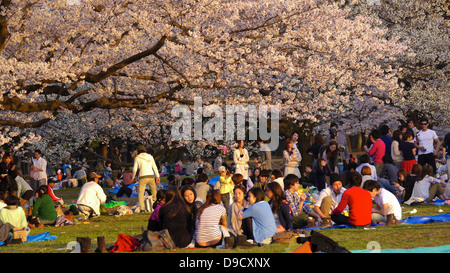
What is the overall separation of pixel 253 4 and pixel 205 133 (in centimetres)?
1611

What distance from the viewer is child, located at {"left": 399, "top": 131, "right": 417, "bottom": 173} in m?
17.1

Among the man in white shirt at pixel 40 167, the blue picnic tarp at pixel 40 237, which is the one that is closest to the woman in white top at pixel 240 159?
the blue picnic tarp at pixel 40 237

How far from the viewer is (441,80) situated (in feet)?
103

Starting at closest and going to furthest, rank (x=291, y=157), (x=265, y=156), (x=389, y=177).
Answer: (x=291, y=157)
(x=389, y=177)
(x=265, y=156)

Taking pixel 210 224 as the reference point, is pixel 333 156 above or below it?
above

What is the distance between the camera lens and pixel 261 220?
1046cm

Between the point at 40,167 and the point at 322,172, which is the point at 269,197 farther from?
the point at 40,167

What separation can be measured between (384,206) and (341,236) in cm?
191

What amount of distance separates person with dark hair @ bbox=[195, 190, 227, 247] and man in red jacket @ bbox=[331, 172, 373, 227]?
8.81ft

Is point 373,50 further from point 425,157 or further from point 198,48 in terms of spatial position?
point 198,48

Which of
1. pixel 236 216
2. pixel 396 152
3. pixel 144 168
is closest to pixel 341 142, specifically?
pixel 396 152

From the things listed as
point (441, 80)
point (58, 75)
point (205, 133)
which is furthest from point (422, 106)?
point (58, 75)

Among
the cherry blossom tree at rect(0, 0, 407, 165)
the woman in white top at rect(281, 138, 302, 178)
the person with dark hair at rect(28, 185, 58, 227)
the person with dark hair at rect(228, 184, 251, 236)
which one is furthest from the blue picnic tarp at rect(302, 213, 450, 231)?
the person with dark hair at rect(28, 185, 58, 227)

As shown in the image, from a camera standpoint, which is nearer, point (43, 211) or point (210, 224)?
point (210, 224)
